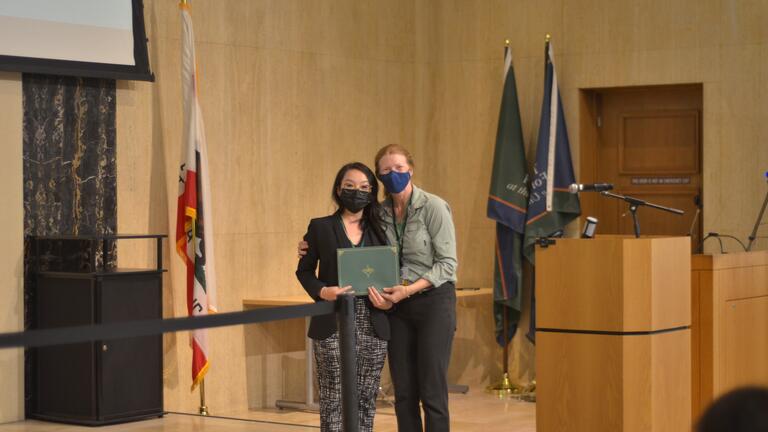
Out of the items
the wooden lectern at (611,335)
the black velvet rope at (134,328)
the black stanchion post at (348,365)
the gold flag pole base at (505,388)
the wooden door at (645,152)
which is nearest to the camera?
the black velvet rope at (134,328)

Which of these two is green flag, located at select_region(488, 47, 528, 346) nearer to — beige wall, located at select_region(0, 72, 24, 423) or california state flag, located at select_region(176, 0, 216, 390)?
california state flag, located at select_region(176, 0, 216, 390)

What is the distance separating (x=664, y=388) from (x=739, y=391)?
349 centimetres

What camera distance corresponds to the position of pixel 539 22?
25.8ft

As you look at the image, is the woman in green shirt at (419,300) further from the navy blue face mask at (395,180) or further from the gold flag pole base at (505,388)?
the gold flag pole base at (505,388)

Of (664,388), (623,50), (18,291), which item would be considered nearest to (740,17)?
(623,50)

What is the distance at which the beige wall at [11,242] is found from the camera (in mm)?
5945

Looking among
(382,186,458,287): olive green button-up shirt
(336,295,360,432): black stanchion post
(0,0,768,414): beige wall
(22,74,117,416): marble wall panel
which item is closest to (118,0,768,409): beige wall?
(0,0,768,414): beige wall

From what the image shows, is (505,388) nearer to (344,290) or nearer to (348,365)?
(344,290)

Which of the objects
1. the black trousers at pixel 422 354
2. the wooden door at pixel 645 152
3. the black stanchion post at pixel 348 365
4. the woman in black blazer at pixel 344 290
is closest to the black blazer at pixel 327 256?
the woman in black blazer at pixel 344 290

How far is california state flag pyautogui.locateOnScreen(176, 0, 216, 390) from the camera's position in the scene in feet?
21.0

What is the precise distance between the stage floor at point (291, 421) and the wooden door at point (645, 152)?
1577 mm

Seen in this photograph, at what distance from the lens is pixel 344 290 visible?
4125 mm

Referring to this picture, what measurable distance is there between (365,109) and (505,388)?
2229 mm

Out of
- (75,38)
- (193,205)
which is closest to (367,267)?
(193,205)
